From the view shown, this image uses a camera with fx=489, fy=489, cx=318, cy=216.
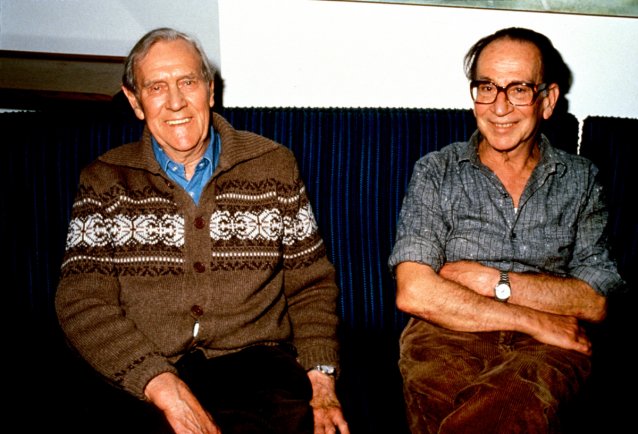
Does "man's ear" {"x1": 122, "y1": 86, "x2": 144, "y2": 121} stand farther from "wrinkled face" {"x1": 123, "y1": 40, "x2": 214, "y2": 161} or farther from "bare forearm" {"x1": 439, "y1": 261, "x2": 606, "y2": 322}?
"bare forearm" {"x1": 439, "y1": 261, "x2": 606, "y2": 322}

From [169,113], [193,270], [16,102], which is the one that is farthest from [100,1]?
[193,270]

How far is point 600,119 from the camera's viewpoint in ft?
5.94

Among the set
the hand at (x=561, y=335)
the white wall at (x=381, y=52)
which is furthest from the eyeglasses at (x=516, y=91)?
the hand at (x=561, y=335)

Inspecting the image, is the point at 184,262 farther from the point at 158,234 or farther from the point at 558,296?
the point at 558,296

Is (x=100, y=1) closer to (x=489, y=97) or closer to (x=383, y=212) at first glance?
(x=383, y=212)

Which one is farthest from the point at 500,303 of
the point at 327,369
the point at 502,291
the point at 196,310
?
the point at 196,310

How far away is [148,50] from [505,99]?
1.09 m

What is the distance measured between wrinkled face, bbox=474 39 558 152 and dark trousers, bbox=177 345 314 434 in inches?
37.0

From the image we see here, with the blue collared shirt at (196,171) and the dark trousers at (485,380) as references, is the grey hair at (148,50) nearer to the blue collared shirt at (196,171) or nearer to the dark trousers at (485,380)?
the blue collared shirt at (196,171)

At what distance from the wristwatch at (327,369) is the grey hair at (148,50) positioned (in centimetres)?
92

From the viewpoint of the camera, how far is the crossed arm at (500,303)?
4.48ft

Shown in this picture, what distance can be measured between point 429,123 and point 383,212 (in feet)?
1.19

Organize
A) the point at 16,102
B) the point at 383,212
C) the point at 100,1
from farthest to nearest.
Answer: the point at 100,1
the point at 16,102
the point at 383,212

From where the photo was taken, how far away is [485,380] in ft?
3.96
